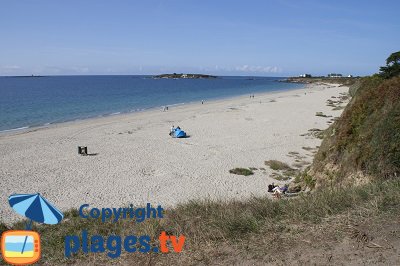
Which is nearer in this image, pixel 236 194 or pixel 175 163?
pixel 236 194

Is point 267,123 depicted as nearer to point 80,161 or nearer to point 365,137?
point 80,161

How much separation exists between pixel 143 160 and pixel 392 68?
13.1 metres

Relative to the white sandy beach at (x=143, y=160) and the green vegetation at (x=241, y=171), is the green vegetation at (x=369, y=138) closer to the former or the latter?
the white sandy beach at (x=143, y=160)

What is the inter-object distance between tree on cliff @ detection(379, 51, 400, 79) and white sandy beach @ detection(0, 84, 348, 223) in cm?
641

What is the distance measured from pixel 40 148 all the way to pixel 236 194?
1503 cm

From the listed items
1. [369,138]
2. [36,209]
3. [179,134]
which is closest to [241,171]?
[369,138]

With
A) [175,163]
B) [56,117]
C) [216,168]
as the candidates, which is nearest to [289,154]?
[216,168]

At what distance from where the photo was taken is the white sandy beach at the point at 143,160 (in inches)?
543

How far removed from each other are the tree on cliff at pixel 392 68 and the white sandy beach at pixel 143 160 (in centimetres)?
641

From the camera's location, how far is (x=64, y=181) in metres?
15.5

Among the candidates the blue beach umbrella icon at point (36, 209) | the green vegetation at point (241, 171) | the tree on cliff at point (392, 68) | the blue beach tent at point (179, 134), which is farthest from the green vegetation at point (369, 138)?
the blue beach tent at point (179, 134)

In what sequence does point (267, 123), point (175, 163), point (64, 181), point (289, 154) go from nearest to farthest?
point (64, 181), point (175, 163), point (289, 154), point (267, 123)

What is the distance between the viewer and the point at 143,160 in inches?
750

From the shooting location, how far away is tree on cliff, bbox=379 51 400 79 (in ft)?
40.8
